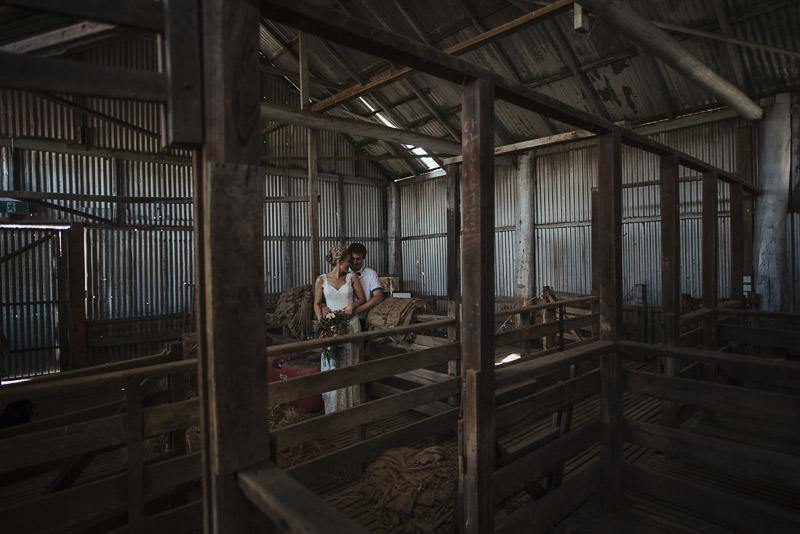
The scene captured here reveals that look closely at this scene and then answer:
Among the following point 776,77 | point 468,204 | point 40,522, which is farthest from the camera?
point 776,77

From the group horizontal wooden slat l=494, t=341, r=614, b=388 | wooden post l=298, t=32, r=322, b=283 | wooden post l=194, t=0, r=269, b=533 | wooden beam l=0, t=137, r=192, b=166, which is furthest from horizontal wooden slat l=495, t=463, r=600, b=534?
wooden beam l=0, t=137, r=192, b=166

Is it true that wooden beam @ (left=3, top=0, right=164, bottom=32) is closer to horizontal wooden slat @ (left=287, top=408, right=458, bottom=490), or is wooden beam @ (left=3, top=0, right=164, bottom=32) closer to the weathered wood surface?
horizontal wooden slat @ (left=287, top=408, right=458, bottom=490)

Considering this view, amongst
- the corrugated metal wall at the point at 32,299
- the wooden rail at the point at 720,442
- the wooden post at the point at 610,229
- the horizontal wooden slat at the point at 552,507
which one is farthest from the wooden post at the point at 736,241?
the corrugated metal wall at the point at 32,299

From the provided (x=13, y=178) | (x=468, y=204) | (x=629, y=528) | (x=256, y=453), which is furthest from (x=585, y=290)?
(x=13, y=178)

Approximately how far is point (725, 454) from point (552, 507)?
1.29 metres

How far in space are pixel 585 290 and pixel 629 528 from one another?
370 inches

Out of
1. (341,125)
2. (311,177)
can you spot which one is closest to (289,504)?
(341,125)

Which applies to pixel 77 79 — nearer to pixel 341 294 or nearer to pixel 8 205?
pixel 341 294

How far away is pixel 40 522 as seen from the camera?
252 cm

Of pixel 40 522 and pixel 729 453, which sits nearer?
pixel 40 522

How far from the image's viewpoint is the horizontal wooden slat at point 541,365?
117 inches

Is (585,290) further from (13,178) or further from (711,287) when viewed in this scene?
(13,178)

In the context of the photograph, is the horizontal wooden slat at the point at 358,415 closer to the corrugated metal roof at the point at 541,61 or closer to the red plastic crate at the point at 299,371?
the red plastic crate at the point at 299,371

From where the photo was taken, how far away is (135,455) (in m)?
2.78
